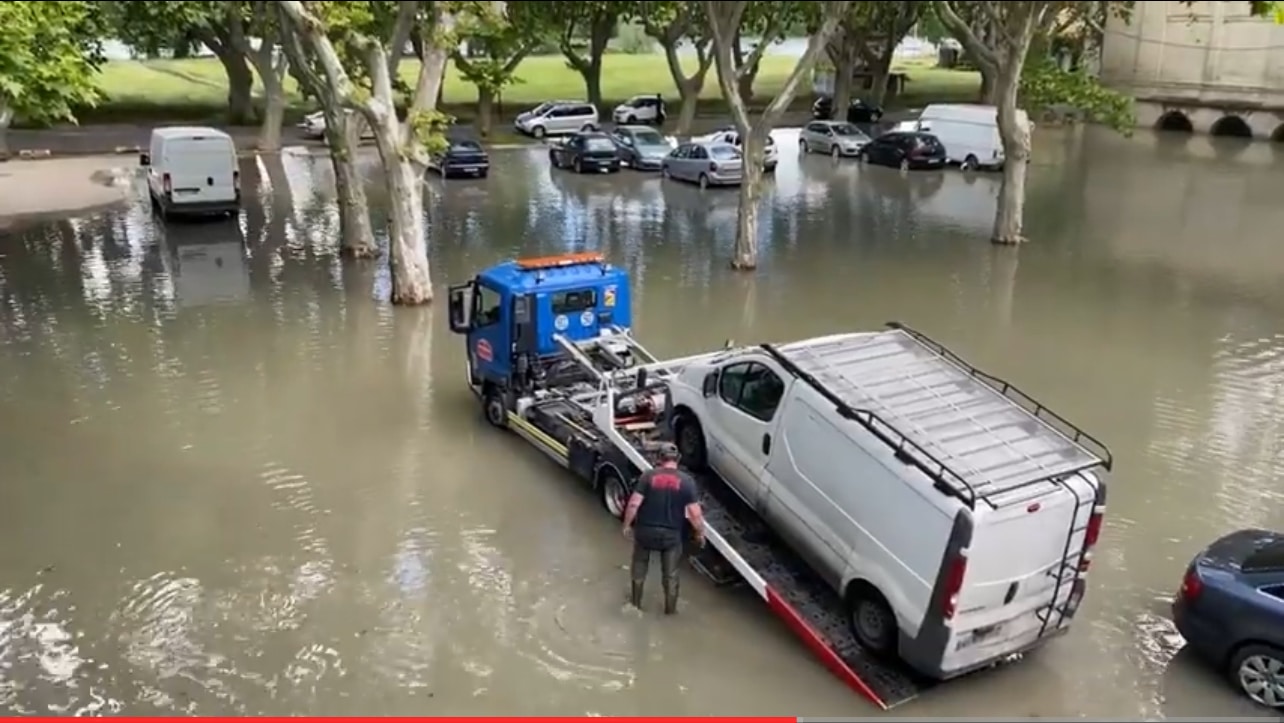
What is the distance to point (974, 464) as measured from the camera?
7.65 metres

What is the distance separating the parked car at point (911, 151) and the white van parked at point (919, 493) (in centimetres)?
2610

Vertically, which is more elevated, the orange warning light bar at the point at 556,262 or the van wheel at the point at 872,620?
the orange warning light bar at the point at 556,262

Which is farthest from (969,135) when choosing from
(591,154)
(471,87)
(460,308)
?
(460,308)

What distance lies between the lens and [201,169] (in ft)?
80.9

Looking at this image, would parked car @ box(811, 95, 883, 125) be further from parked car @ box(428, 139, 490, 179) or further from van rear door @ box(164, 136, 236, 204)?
van rear door @ box(164, 136, 236, 204)

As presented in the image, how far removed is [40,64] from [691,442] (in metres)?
11.6

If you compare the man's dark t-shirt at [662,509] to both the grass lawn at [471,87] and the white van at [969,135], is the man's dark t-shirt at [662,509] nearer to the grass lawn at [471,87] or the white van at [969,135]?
the white van at [969,135]

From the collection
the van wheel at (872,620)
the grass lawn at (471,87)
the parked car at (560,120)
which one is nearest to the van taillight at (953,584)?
the van wheel at (872,620)

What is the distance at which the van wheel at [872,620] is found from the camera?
787cm

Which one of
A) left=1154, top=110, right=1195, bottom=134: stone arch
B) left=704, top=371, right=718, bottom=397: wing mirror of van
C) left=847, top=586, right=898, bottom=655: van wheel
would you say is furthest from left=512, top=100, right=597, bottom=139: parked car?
left=847, top=586, right=898, bottom=655: van wheel

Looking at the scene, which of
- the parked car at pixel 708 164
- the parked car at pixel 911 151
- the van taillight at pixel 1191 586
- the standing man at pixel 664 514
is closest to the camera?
the van taillight at pixel 1191 586

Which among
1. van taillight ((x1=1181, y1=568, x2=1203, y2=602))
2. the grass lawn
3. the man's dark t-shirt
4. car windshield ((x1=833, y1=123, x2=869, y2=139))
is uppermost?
the grass lawn

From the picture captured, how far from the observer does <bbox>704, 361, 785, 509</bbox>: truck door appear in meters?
9.08

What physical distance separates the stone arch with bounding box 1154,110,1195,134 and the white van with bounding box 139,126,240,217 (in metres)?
36.7
